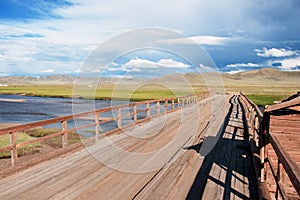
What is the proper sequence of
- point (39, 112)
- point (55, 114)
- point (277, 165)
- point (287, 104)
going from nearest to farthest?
point (277, 165)
point (287, 104)
point (55, 114)
point (39, 112)

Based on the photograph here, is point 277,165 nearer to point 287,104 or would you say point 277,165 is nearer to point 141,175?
point 287,104

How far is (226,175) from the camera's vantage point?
18.7ft

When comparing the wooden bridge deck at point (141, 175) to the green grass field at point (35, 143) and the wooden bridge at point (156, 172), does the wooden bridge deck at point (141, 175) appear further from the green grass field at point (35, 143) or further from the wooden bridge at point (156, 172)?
the green grass field at point (35, 143)

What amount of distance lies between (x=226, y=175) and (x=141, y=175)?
5.38 feet

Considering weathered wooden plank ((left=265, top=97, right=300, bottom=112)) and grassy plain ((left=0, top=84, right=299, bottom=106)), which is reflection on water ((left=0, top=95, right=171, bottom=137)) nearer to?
grassy plain ((left=0, top=84, right=299, bottom=106))

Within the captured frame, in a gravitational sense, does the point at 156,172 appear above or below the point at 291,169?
below

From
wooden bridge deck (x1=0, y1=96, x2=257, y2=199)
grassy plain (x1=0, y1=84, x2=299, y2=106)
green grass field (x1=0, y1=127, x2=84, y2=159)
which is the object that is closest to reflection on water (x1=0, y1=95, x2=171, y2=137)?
green grass field (x1=0, y1=127, x2=84, y2=159)

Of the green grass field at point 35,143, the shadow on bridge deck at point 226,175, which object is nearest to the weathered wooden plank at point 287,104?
the shadow on bridge deck at point 226,175

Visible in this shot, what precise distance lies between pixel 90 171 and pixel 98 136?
3.08 m

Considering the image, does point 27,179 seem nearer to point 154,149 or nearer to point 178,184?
point 178,184

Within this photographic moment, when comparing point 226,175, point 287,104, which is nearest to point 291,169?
point 287,104

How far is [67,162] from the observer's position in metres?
6.60

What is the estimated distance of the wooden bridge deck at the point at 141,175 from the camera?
15.7 feet

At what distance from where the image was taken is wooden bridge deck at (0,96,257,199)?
4.79 metres
